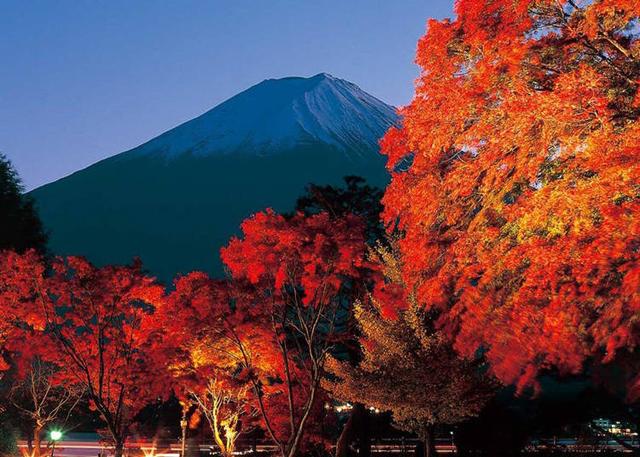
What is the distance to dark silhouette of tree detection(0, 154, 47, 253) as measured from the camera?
37625 millimetres

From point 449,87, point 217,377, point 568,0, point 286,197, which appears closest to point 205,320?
point 217,377

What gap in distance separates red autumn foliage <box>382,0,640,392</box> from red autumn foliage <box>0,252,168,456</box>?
12.4 meters

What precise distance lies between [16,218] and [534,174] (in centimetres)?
3478

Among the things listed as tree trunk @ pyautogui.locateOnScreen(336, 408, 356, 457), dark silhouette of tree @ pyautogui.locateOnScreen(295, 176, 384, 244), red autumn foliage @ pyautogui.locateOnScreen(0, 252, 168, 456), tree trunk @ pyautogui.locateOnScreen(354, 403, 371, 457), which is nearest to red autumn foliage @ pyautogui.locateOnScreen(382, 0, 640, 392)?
red autumn foliage @ pyautogui.locateOnScreen(0, 252, 168, 456)

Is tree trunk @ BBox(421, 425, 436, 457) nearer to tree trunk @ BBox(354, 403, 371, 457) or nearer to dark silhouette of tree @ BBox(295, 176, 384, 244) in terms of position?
tree trunk @ BBox(354, 403, 371, 457)

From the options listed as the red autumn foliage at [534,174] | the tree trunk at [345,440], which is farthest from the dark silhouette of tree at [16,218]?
the red autumn foliage at [534,174]

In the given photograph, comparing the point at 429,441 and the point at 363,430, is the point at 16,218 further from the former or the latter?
the point at 429,441

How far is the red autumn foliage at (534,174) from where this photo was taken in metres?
9.53

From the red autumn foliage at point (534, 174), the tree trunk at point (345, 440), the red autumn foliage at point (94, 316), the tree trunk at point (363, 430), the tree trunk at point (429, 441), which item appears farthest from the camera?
the tree trunk at point (363, 430)

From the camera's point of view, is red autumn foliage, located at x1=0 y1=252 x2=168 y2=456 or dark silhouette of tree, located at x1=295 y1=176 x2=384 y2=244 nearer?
red autumn foliage, located at x1=0 y1=252 x2=168 y2=456

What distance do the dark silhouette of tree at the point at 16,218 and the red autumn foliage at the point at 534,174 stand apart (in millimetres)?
30417

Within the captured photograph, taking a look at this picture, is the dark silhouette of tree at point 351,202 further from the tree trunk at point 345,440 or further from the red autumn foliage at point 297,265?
the red autumn foliage at point 297,265

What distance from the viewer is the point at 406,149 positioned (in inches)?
572

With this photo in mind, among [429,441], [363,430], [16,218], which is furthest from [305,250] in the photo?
[16,218]
